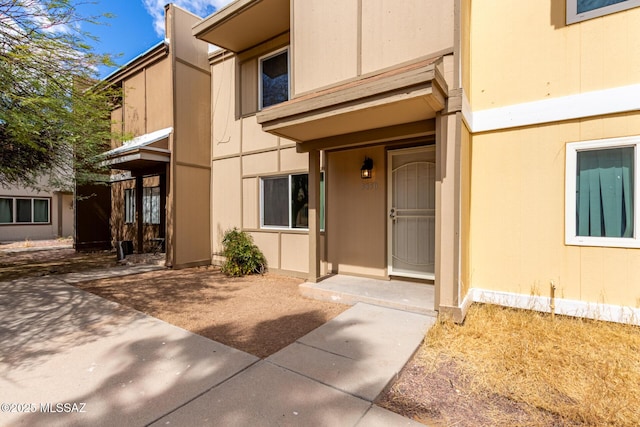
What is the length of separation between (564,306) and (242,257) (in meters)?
5.75

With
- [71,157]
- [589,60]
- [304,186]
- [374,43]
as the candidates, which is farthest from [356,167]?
[71,157]

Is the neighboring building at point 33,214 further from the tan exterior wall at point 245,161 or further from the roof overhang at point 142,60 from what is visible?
the tan exterior wall at point 245,161

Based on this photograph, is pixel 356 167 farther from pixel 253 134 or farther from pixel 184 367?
pixel 184 367

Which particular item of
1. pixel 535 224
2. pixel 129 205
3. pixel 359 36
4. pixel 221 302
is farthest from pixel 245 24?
pixel 129 205

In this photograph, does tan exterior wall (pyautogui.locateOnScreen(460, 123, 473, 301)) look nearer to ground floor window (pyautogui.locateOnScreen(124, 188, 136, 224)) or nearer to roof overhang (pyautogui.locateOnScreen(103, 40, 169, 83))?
roof overhang (pyautogui.locateOnScreen(103, 40, 169, 83))

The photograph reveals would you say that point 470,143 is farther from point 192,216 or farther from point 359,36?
point 192,216

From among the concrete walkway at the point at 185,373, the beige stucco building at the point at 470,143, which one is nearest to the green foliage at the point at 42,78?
the beige stucco building at the point at 470,143

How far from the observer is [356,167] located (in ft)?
19.0

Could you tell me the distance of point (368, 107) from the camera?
3.74 meters

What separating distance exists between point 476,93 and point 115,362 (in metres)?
5.72

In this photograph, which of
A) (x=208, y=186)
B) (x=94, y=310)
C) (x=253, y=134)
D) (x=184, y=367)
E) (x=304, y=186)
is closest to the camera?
(x=184, y=367)

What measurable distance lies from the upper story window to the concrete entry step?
14.2 ft

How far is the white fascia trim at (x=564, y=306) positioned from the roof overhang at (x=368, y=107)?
2761mm

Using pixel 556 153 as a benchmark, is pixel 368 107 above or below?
above
